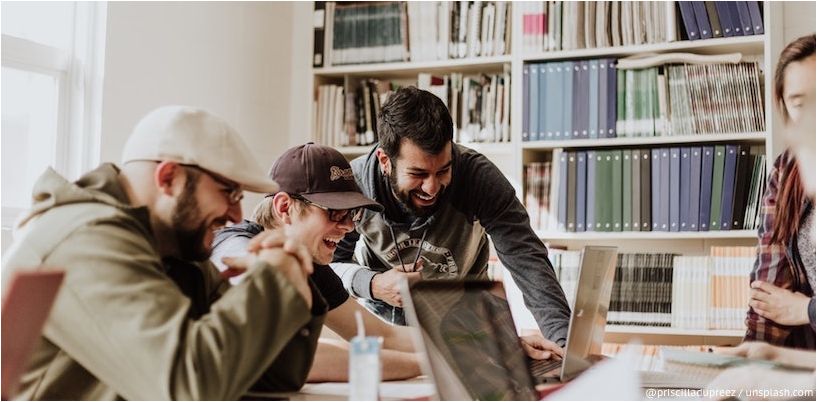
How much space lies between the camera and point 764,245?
1.99 metres

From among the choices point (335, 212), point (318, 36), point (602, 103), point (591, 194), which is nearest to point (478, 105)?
point (602, 103)

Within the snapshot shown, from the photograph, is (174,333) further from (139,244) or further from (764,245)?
(764,245)

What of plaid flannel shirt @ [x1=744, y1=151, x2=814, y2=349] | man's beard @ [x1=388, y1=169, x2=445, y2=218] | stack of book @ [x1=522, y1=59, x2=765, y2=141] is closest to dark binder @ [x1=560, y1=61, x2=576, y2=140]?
stack of book @ [x1=522, y1=59, x2=765, y2=141]

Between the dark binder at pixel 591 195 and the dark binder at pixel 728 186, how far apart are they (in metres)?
0.50

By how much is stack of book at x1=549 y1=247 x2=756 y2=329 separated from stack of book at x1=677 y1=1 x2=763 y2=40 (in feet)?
2.82

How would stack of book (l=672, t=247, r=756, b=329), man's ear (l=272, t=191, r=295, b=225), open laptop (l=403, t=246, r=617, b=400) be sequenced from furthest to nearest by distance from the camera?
1. stack of book (l=672, t=247, r=756, b=329)
2. man's ear (l=272, t=191, r=295, b=225)
3. open laptop (l=403, t=246, r=617, b=400)

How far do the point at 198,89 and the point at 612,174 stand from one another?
68.7 inches

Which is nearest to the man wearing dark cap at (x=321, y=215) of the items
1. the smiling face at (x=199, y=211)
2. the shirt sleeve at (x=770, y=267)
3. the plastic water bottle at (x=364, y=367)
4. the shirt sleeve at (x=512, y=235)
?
the shirt sleeve at (x=512, y=235)

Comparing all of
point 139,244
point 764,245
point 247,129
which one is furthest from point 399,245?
point 247,129

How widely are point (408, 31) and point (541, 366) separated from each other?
8.18 feet

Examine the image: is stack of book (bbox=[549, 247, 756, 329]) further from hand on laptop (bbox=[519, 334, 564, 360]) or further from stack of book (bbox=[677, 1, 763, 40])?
hand on laptop (bbox=[519, 334, 564, 360])

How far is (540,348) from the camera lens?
5.81ft

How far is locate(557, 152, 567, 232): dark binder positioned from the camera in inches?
137

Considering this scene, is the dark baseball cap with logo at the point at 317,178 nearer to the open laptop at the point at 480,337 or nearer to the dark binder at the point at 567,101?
the open laptop at the point at 480,337
